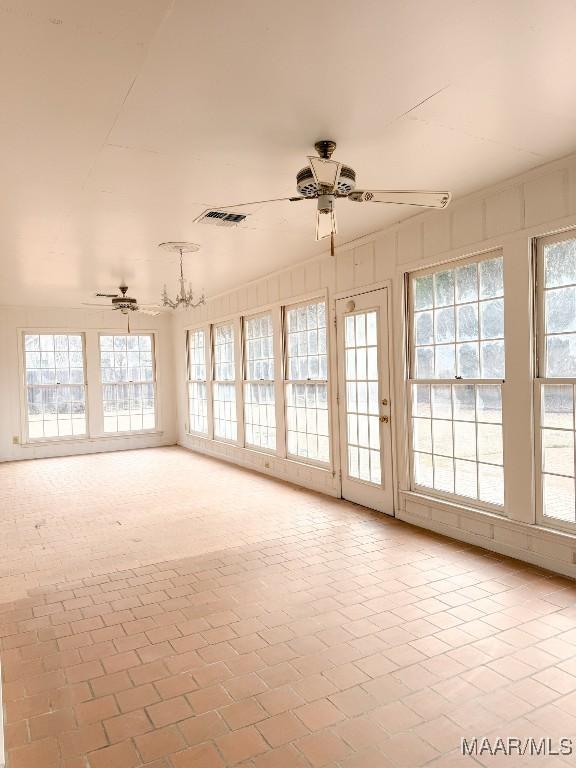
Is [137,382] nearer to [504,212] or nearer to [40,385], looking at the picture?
[40,385]

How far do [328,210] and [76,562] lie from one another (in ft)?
10.6

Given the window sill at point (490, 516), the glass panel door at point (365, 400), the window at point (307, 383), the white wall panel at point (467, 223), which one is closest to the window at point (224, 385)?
the window at point (307, 383)

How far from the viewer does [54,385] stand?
378 inches

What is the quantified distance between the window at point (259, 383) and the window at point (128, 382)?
10.7 feet

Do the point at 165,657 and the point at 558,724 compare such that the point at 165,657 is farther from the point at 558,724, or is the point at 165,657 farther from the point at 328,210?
the point at 328,210

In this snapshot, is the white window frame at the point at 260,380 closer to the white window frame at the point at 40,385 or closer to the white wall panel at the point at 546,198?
the white window frame at the point at 40,385

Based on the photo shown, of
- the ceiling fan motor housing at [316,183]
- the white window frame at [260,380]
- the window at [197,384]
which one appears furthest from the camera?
the window at [197,384]

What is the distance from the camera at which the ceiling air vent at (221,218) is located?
424 cm

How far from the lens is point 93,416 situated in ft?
32.4

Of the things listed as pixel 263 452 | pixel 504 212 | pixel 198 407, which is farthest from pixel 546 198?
pixel 198 407

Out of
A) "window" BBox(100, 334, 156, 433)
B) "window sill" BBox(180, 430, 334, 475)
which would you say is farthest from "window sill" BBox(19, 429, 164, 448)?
"window sill" BBox(180, 430, 334, 475)

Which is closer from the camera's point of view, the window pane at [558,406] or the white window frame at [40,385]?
the window pane at [558,406]

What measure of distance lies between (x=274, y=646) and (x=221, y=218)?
3.17 m

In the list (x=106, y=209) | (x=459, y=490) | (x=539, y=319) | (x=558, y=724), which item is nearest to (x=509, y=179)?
(x=539, y=319)
